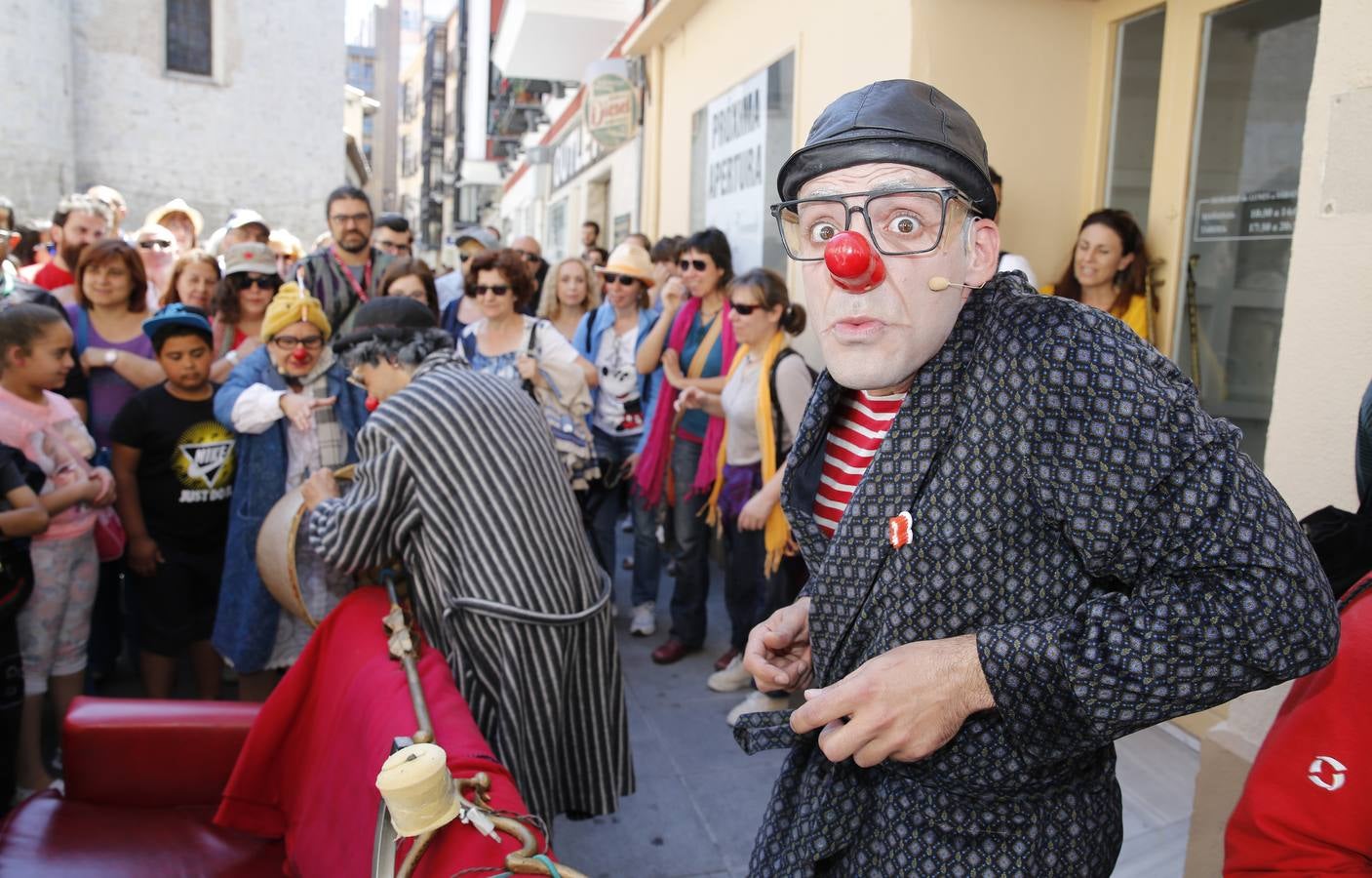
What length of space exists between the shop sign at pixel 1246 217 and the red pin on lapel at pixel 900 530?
2963mm

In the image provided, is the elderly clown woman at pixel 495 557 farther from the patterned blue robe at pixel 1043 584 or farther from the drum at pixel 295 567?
the patterned blue robe at pixel 1043 584

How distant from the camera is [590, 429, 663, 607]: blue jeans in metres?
5.15

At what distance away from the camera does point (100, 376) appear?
414cm

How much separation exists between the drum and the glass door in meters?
3.18

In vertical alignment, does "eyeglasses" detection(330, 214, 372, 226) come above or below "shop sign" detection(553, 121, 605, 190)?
below

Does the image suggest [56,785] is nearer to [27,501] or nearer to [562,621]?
[27,501]

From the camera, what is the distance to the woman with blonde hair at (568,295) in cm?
579

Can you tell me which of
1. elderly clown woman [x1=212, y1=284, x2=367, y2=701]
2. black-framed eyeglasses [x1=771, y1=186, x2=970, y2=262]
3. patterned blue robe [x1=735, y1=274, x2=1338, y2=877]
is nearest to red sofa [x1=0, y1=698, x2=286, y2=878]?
elderly clown woman [x1=212, y1=284, x2=367, y2=701]

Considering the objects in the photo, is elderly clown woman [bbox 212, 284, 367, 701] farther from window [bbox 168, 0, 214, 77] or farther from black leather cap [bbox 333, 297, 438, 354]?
window [bbox 168, 0, 214, 77]

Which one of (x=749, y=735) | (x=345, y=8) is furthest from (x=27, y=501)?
(x=345, y=8)

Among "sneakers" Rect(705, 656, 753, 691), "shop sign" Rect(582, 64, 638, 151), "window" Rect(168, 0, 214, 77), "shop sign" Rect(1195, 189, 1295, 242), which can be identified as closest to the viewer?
"shop sign" Rect(1195, 189, 1295, 242)

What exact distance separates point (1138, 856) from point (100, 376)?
4.39 meters

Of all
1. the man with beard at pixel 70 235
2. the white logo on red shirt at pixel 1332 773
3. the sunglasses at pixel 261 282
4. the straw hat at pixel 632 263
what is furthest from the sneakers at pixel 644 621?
Result: the white logo on red shirt at pixel 1332 773

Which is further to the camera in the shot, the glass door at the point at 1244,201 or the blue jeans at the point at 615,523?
the blue jeans at the point at 615,523
